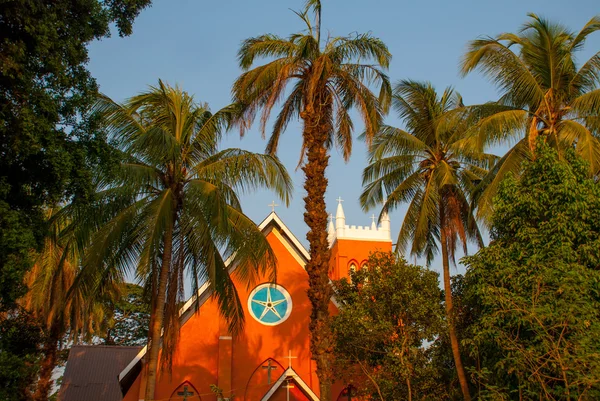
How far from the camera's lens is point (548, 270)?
1356 centimetres

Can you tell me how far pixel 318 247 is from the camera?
15.4 metres

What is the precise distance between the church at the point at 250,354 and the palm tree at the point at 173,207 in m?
7.07

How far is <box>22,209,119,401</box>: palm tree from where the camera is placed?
49.0ft

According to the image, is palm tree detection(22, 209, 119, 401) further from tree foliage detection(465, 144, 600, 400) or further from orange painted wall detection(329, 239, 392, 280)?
orange painted wall detection(329, 239, 392, 280)

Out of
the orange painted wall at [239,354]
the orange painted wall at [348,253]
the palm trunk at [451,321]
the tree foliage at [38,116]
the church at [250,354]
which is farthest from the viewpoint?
the orange painted wall at [348,253]

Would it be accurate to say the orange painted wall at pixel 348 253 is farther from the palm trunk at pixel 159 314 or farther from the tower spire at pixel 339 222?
the palm trunk at pixel 159 314

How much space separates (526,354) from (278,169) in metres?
7.34

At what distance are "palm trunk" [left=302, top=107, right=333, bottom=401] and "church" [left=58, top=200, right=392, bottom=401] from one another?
6901 millimetres

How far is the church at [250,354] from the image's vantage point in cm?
2228

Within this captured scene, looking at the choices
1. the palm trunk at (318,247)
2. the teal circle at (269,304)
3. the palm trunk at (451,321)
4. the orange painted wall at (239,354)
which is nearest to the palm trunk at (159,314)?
the palm trunk at (318,247)

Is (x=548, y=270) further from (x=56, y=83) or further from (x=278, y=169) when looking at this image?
(x=56, y=83)

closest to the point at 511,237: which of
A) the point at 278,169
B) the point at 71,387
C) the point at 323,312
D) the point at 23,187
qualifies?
the point at 323,312

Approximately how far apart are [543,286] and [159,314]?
29.3ft

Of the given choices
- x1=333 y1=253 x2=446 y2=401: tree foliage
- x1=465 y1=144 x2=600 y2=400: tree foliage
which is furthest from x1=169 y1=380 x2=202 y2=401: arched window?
x1=465 y1=144 x2=600 y2=400: tree foliage
